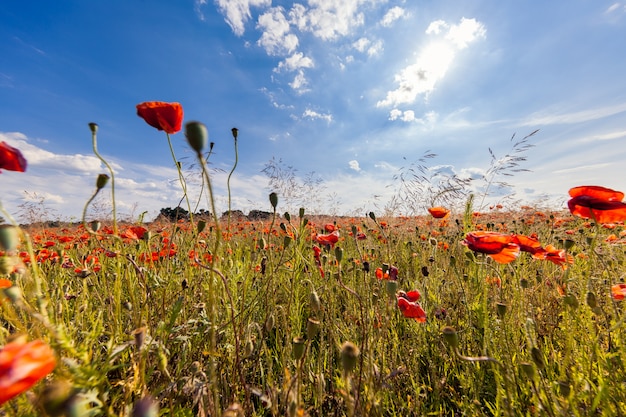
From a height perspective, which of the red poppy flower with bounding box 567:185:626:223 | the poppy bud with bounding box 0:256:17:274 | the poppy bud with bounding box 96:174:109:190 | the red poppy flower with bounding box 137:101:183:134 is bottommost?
the poppy bud with bounding box 0:256:17:274

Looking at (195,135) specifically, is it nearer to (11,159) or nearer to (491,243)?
(11,159)

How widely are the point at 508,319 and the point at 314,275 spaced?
1.42 m

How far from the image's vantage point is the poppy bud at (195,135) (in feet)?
2.07

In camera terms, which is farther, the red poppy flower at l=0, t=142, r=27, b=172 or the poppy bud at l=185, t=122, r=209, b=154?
the red poppy flower at l=0, t=142, r=27, b=172

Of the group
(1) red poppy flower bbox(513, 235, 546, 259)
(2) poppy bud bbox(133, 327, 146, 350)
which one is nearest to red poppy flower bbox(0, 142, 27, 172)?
(2) poppy bud bbox(133, 327, 146, 350)

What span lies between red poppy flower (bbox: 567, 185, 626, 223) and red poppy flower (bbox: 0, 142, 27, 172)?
1770mm

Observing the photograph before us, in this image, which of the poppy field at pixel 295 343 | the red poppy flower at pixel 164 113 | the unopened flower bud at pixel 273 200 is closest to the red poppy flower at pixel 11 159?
the poppy field at pixel 295 343

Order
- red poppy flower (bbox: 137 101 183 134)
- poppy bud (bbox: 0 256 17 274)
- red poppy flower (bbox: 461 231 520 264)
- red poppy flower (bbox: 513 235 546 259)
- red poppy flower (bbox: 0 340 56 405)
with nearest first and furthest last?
red poppy flower (bbox: 0 340 56 405) → poppy bud (bbox: 0 256 17 274) → red poppy flower (bbox: 137 101 183 134) → red poppy flower (bbox: 461 231 520 264) → red poppy flower (bbox: 513 235 546 259)

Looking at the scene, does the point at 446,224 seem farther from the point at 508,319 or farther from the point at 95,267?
the point at 95,267

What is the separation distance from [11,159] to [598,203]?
5.94ft

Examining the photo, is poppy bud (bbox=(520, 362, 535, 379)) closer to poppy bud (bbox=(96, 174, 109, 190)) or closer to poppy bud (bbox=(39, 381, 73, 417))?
poppy bud (bbox=(39, 381, 73, 417))

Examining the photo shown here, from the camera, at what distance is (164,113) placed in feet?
3.45

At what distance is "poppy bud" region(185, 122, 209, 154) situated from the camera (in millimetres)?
631

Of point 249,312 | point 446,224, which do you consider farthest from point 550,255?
point 446,224
